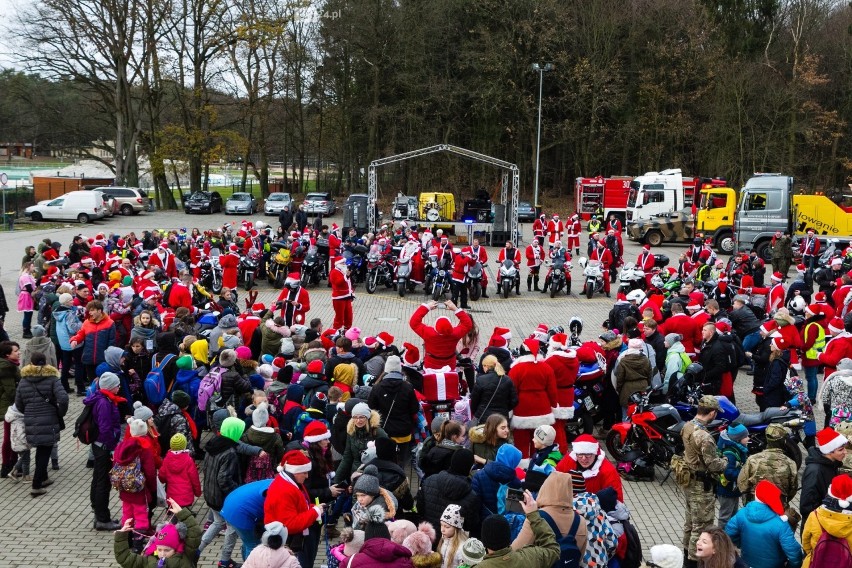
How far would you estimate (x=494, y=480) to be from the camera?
633cm

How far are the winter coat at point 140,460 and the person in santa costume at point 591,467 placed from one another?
3448mm

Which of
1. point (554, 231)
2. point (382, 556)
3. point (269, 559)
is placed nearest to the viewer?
point (382, 556)

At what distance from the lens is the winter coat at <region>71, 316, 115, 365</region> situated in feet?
37.4

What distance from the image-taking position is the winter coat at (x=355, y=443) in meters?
7.26

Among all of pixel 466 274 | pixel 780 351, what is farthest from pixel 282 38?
pixel 780 351

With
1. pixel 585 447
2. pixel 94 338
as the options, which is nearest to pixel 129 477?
pixel 585 447

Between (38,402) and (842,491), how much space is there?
23.8 ft

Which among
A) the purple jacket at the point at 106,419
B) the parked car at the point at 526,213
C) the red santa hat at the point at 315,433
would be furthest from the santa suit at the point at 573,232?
the red santa hat at the point at 315,433

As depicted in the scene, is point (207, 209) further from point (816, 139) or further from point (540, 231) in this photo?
point (816, 139)

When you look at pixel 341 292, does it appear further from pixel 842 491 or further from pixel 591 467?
pixel 842 491

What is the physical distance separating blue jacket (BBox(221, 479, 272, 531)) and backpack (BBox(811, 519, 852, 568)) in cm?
381

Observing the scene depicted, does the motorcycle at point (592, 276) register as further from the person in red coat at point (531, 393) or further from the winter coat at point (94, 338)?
the winter coat at point (94, 338)

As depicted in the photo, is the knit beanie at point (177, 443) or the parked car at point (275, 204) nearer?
the knit beanie at point (177, 443)

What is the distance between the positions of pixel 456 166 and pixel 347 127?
7.04 meters
